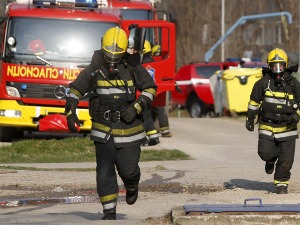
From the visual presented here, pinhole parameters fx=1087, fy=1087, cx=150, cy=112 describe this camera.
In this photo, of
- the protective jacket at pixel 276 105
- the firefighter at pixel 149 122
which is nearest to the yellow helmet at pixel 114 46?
the protective jacket at pixel 276 105

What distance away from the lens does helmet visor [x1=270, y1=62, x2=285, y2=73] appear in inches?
474

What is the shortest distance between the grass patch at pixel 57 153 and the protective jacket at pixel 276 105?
4.53 meters

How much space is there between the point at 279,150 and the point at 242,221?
2613 millimetres

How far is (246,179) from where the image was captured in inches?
545

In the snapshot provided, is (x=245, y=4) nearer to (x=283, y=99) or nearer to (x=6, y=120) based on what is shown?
(x=6, y=120)

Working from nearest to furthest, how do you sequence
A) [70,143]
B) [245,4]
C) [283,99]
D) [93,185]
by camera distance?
[283,99] < [93,185] < [70,143] < [245,4]

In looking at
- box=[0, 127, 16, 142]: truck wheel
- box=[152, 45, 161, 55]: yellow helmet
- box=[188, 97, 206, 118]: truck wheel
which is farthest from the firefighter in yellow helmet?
box=[188, 97, 206, 118]: truck wheel

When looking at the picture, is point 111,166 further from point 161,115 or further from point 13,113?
point 161,115

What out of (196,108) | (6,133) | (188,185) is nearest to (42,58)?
(6,133)

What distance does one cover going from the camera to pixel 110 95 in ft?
32.7

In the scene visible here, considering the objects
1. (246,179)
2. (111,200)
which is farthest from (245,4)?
(111,200)

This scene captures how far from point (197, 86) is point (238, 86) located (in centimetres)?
396

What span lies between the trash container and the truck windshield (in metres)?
9.55

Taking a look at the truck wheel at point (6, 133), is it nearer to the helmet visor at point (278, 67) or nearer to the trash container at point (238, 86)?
the helmet visor at point (278, 67)
